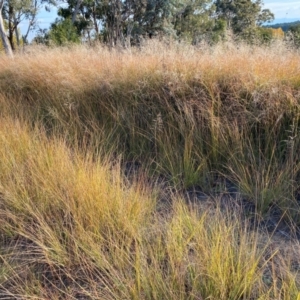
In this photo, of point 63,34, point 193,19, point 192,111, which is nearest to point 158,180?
point 192,111

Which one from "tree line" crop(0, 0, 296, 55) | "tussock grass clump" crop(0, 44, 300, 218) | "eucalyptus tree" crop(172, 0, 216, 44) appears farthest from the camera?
"eucalyptus tree" crop(172, 0, 216, 44)

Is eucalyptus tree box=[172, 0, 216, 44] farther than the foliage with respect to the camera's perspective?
Yes

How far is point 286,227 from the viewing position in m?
2.01

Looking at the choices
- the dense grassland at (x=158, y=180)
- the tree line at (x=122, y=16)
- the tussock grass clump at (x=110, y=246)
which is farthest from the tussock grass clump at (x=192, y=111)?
the tree line at (x=122, y=16)

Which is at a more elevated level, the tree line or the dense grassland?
the tree line

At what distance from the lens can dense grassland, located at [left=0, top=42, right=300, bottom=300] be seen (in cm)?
152

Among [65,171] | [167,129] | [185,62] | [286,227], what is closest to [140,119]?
[167,129]

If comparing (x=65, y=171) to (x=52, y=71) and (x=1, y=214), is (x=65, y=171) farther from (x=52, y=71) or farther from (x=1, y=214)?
(x=52, y=71)

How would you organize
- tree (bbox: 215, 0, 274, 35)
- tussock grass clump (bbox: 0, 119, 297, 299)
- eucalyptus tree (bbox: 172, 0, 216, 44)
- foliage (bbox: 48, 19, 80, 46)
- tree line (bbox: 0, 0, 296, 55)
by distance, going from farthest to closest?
tree (bbox: 215, 0, 274, 35)
eucalyptus tree (bbox: 172, 0, 216, 44)
tree line (bbox: 0, 0, 296, 55)
foliage (bbox: 48, 19, 80, 46)
tussock grass clump (bbox: 0, 119, 297, 299)

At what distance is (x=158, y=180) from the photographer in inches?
105

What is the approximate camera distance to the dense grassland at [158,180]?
5.00 ft

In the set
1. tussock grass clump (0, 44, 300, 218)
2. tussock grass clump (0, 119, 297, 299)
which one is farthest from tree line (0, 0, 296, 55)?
tussock grass clump (0, 119, 297, 299)

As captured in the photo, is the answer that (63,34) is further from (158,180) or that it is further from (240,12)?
(240,12)

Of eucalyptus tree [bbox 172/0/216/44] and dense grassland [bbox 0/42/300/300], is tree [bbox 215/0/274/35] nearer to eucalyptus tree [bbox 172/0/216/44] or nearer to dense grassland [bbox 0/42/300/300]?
eucalyptus tree [bbox 172/0/216/44]
